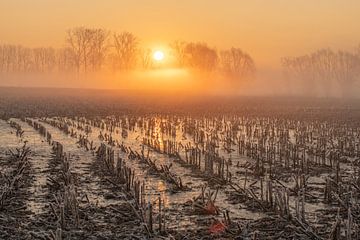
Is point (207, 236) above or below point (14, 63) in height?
below

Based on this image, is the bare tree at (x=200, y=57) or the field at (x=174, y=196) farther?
the bare tree at (x=200, y=57)

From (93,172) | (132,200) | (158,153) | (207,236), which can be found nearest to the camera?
(207,236)

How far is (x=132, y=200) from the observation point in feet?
25.6

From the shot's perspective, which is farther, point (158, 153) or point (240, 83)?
point (240, 83)

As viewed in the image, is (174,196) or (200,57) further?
(200,57)

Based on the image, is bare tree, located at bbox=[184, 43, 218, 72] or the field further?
bare tree, located at bbox=[184, 43, 218, 72]

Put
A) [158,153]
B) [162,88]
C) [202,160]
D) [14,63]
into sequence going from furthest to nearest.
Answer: [14,63] → [162,88] → [158,153] → [202,160]

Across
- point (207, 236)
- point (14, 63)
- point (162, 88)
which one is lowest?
point (207, 236)

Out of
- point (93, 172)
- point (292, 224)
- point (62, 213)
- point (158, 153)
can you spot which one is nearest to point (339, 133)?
point (158, 153)

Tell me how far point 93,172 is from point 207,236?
5.01 m

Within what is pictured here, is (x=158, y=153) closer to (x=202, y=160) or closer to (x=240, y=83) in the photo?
(x=202, y=160)

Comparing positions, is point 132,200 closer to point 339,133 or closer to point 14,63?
point 339,133

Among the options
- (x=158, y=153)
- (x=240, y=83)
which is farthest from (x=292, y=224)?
(x=240, y=83)

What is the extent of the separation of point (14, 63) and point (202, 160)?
96810mm
